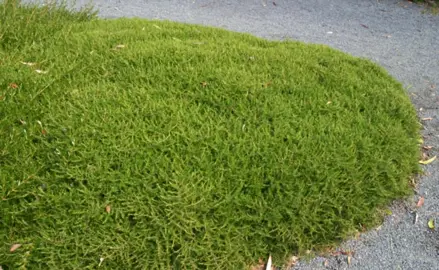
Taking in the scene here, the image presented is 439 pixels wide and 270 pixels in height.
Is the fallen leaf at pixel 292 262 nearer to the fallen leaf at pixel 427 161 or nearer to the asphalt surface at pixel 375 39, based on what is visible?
the asphalt surface at pixel 375 39

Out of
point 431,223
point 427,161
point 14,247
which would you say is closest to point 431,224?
point 431,223

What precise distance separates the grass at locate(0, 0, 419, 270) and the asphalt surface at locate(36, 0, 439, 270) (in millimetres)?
133

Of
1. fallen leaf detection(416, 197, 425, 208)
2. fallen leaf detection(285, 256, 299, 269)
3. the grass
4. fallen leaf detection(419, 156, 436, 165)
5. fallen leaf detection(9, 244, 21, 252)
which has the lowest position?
fallen leaf detection(285, 256, 299, 269)

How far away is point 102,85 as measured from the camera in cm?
287

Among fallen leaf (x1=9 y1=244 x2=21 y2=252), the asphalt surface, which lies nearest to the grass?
fallen leaf (x1=9 y1=244 x2=21 y2=252)

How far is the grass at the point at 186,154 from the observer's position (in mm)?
2166

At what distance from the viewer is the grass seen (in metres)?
2.17

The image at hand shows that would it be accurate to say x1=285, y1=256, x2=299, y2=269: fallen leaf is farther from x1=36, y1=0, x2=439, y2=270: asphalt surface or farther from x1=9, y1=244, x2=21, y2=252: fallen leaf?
x1=9, y1=244, x2=21, y2=252: fallen leaf

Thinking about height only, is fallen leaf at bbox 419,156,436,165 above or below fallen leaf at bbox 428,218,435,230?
above

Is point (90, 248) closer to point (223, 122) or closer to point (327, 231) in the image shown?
point (223, 122)

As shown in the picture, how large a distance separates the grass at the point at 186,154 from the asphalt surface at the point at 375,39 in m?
0.13

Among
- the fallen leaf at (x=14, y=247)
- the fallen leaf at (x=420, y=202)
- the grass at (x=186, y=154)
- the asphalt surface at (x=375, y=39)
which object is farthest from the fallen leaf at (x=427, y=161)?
the fallen leaf at (x=14, y=247)

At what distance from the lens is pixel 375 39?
508 centimetres

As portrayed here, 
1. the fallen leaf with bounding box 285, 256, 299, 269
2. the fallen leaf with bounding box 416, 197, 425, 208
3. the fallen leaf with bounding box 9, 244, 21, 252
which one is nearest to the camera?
the fallen leaf with bounding box 9, 244, 21, 252
